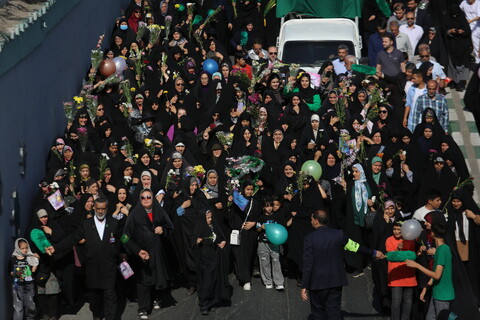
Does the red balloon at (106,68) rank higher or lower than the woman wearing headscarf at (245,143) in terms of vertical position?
higher

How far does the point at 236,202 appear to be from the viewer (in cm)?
1734

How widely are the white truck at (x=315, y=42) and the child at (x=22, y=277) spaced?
27.2ft

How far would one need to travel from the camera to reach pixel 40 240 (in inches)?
639

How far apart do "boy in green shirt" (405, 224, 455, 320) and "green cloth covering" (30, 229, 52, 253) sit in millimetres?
4772

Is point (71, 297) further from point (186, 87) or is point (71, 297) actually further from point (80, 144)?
point (186, 87)

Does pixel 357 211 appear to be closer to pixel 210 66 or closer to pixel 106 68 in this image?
pixel 210 66

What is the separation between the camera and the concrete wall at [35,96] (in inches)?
667

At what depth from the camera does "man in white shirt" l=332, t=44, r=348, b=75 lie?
72.8 feet

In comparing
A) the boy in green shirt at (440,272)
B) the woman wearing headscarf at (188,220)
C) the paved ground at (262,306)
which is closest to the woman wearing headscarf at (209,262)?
the paved ground at (262,306)

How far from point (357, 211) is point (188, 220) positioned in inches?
95.4

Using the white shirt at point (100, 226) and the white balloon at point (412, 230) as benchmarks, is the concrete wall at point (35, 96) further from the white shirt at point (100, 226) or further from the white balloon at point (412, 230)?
the white balloon at point (412, 230)

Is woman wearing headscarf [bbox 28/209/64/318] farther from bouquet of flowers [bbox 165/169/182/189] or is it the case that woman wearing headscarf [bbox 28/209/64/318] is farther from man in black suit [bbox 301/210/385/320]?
man in black suit [bbox 301/210/385/320]

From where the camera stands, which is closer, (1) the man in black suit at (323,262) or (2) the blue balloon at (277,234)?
(1) the man in black suit at (323,262)

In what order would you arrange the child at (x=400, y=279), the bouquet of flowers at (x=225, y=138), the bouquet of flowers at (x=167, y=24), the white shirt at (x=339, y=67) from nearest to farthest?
the child at (x=400, y=279), the bouquet of flowers at (x=225, y=138), the white shirt at (x=339, y=67), the bouquet of flowers at (x=167, y=24)
